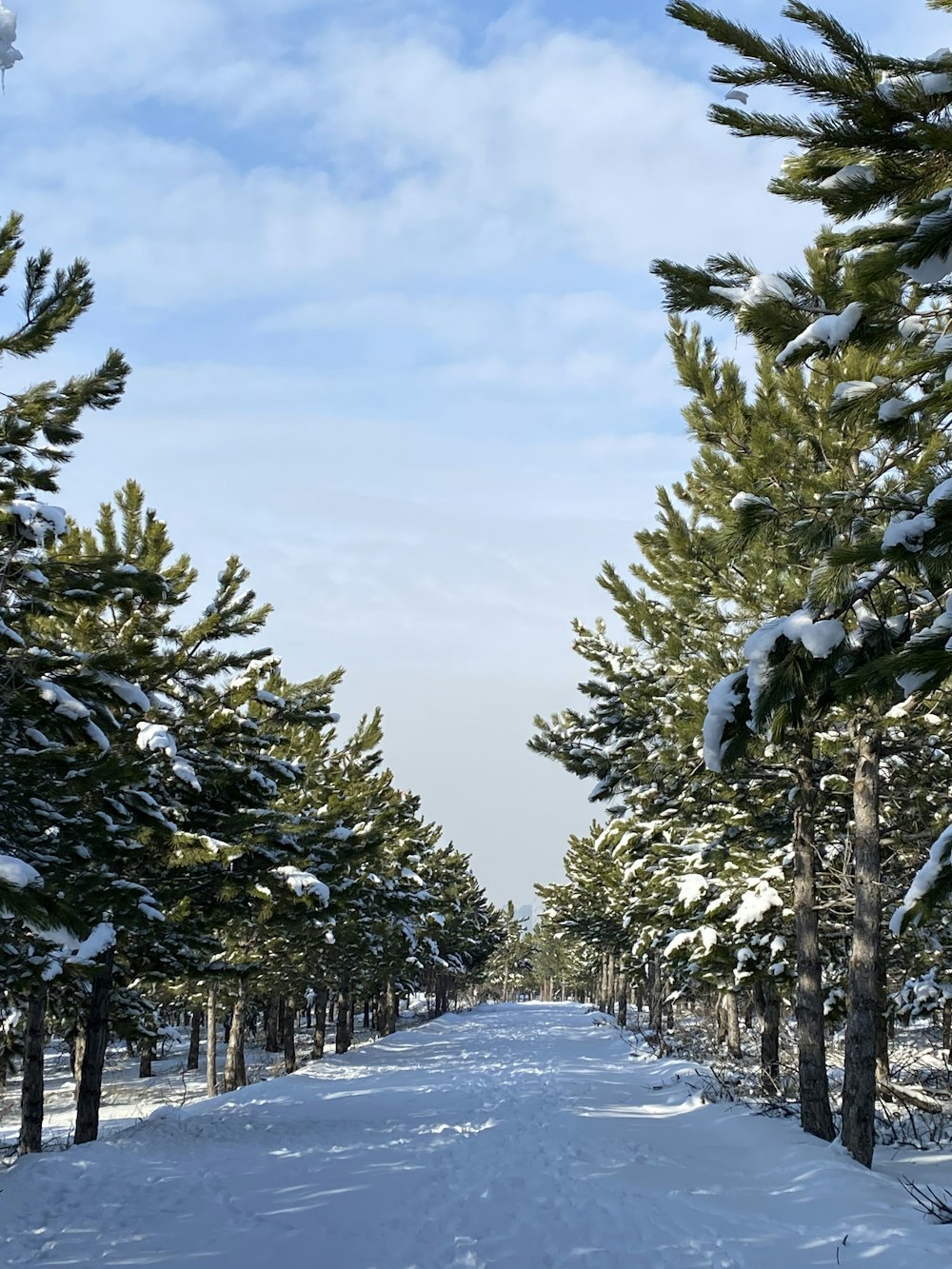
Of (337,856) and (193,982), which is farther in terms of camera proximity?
(193,982)

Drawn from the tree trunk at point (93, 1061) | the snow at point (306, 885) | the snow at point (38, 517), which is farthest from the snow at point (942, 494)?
the tree trunk at point (93, 1061)

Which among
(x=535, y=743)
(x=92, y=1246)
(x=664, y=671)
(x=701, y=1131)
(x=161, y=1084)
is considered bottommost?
(x=161, y=1084)

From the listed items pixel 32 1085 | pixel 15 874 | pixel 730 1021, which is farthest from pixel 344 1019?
pixel 15 874

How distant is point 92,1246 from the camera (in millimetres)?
7469

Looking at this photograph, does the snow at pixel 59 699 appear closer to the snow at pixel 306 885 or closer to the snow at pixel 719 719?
the snow at pixel 719 719

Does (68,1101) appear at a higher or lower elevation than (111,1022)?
lower

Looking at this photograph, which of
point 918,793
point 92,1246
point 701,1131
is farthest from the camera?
point 701,1131

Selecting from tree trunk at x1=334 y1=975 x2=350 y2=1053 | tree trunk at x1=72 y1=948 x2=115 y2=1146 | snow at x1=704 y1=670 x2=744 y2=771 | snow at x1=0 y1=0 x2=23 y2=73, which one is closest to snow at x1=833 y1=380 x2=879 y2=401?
snow at x1=704 y1=670 x2=744 y2=771

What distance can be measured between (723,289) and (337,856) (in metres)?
13.3

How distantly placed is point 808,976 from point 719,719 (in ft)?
30.1

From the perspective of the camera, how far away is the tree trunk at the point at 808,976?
11344 millimetres

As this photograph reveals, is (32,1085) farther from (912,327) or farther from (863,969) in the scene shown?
(912,327)

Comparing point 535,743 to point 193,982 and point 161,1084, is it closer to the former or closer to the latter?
point 193,982

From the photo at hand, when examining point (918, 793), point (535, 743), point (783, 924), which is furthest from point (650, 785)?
point (918, 793)
